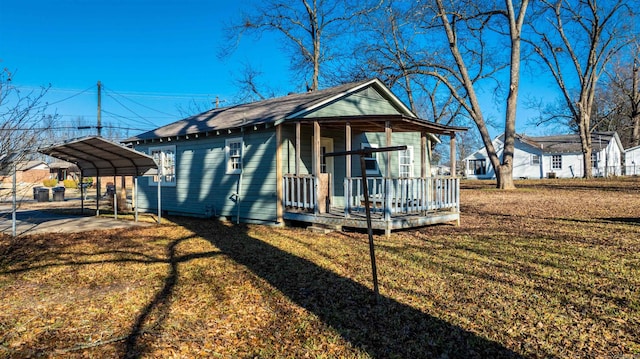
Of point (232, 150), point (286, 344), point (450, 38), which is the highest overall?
point (450, 38)

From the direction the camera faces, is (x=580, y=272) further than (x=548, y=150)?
No

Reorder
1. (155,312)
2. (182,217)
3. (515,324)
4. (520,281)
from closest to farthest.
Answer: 1. (515,324)
2. (155,312)
3. (520,281)
4. (182,217)

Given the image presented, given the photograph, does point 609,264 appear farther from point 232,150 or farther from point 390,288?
point 232,150

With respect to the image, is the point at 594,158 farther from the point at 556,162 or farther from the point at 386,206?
the point at 386,206

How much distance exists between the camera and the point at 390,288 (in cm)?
533

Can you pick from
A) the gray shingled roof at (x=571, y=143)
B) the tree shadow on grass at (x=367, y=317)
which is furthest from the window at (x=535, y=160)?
the tree shadow on grass at (x=367, y=317)

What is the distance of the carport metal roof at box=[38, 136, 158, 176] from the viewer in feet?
34.0

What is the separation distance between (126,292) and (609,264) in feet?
23.0

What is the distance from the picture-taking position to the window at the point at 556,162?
1608 inches

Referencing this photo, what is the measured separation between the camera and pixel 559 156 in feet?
134

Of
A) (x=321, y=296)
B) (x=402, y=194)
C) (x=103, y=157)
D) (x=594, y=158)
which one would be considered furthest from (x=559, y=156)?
(x=321, y=296)

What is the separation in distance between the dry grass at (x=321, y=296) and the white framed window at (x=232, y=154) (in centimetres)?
358

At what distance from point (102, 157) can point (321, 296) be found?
9753mm

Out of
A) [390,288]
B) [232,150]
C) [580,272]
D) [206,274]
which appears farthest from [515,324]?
[232,150]
